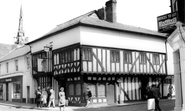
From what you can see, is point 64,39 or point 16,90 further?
point 16,90

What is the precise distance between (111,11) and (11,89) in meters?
17.0

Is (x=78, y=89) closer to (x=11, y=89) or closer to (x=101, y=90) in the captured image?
(x=101, y=90)

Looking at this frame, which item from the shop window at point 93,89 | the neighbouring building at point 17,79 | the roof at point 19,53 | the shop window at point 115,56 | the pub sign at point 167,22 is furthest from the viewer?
the roof at point 19,53

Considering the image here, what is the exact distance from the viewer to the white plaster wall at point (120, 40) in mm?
22359

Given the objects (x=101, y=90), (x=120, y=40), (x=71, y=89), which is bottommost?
(x=101, y=90)

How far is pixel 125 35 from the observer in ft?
81.8

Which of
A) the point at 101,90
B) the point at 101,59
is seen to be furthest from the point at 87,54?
Result: the point at 101,90

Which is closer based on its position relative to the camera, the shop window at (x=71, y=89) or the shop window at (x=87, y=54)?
the shop window at (x=87, y=54)

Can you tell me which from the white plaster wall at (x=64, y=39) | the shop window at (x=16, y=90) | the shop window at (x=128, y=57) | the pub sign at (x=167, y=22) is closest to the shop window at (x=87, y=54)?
the white plaster wall at (x=64, y=39)

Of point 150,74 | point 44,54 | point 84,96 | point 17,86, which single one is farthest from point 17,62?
point 150,74

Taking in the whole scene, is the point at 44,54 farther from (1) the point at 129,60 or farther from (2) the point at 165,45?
(2) the point at 165,45

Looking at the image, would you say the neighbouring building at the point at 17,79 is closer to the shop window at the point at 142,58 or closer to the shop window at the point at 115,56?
the shop window at the point at 115,56

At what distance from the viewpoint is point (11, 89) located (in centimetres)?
3303

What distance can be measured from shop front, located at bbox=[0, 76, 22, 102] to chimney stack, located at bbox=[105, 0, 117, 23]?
1309 cm
